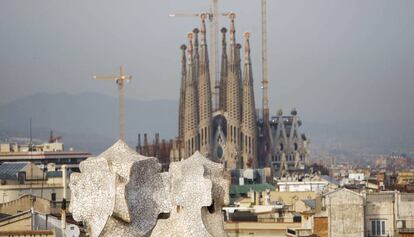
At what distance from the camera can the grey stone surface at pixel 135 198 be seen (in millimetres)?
14672

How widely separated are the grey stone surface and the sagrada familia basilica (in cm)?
11024

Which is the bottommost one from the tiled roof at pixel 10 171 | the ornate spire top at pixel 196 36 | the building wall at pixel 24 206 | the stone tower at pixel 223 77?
the building wall at pixel 24 206

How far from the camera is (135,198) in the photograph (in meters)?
15.0

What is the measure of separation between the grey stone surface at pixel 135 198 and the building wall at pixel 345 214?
39.6 feet

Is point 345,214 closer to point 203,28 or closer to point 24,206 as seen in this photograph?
point 24,206

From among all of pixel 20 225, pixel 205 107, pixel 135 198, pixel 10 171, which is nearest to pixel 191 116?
pixel 205 107

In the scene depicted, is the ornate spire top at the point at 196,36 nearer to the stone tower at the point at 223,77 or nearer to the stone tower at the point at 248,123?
the stone tower at the point at 223,77

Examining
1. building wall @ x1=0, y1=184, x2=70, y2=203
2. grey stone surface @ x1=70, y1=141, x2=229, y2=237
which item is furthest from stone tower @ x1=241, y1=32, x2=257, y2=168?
grey stone surface @ x1=70, y1=141, x2=229, y2=237

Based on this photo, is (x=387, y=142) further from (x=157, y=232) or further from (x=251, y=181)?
(x=157, y=232)

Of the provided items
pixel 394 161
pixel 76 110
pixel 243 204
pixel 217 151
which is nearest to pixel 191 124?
pixel 217 151

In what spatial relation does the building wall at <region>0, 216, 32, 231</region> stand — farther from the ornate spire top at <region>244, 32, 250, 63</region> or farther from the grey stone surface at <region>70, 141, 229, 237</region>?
the ornate spire top at <region>244, 32, 250, 63</region>

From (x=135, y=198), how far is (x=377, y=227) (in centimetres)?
1497

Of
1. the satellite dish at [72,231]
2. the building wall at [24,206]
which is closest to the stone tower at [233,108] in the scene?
the building wall at [24,206]

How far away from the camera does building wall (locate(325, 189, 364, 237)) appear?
93.4 ft
